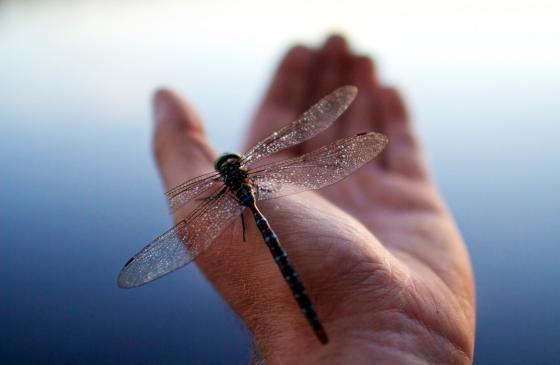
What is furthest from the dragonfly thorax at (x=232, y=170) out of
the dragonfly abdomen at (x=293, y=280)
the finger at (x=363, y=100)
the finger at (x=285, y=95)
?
the finger at (x=363, y=100)

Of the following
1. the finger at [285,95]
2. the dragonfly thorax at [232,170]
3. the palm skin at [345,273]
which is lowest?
the palm skin at [345,273]

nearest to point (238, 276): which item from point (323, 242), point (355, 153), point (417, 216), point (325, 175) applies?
point (323, 242)

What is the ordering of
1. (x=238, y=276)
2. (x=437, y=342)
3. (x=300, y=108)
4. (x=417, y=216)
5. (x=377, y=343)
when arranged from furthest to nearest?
(x=300, y=108), (x=417, y=216), (x=238, y=276), (x=437, y=342), (x=377, y=343)

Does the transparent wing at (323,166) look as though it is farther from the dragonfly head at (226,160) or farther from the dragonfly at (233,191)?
the dragonfly head at (226,160)

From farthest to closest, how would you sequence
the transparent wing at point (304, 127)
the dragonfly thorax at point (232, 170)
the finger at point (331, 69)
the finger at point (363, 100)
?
the finger at point (331, 69)
the finger at point (363, 100)
the transparent wing at point (304, 127)
the dragonfly thorax at point (232, 170)

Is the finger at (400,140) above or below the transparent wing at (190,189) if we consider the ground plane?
below

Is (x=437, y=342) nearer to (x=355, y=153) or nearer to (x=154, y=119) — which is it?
(x=355, y=153)

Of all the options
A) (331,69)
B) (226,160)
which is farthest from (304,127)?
(331,69)
